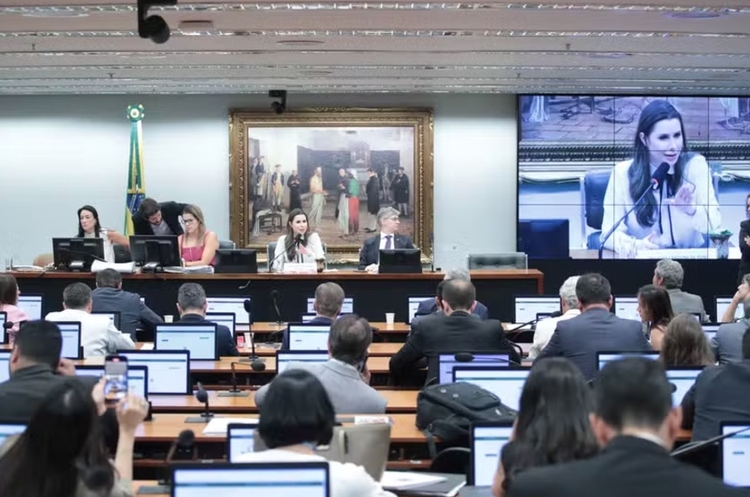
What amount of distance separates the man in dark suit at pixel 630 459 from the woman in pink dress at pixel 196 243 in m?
8.89

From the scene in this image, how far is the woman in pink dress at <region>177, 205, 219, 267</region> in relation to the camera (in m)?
11.1

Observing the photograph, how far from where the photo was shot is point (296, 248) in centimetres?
1110

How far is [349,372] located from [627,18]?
6.08 metres

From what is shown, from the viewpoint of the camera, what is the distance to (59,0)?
8.86 m

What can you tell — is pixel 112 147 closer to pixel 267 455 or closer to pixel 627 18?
pixel 627 18

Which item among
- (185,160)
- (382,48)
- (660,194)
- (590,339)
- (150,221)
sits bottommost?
(590,339)

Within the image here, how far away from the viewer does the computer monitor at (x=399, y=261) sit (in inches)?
428

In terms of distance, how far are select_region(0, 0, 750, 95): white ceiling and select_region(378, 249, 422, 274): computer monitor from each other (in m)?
2.22

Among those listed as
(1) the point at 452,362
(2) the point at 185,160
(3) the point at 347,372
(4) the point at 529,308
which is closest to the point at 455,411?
(3) the point at 347,372

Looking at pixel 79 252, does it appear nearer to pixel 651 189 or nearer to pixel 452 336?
pixel 452 336

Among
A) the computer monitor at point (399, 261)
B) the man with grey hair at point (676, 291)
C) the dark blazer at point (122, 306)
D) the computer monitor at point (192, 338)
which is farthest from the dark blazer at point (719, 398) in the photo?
the computer monitor at point (399, 261)

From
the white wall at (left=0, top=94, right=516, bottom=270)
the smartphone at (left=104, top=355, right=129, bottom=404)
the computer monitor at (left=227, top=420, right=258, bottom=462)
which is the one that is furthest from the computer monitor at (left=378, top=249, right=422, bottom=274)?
the smartphone at (left=104, top=355, right=129, bottom=404)

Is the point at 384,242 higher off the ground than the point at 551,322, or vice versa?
the point at 384,242

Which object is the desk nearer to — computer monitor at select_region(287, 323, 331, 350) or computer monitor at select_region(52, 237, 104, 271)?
computer monitor at select_region(52, 237, 104, 271)
